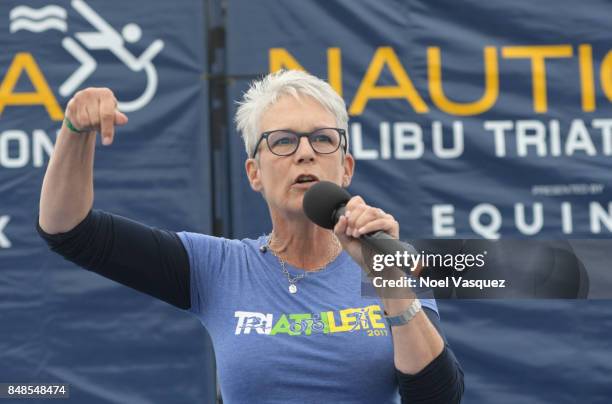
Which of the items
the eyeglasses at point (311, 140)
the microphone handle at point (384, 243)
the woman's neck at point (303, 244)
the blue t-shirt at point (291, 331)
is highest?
the eyeglasses at point (311, 140)

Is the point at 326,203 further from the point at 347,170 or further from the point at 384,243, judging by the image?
the point at 347,170

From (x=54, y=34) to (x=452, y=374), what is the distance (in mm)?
3200

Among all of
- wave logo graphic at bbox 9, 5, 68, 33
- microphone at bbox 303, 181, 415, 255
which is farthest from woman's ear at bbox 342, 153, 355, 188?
wave logo graphic at bbox 9, 5, 68, 33

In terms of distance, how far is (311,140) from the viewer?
7.39ft

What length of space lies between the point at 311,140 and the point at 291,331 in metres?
0.47

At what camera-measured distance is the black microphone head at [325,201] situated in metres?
1.93

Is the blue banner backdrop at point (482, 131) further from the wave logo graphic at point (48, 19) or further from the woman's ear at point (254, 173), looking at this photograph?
the woman's ear at point (254, 173)

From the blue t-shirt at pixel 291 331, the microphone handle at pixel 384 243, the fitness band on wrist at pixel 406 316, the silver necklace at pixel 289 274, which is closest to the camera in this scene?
the microphone handle at pixel 384 243

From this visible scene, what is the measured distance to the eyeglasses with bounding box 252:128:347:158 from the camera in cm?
225

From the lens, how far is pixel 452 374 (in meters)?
1.90

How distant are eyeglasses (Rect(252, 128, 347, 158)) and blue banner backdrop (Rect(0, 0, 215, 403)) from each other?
213 cm

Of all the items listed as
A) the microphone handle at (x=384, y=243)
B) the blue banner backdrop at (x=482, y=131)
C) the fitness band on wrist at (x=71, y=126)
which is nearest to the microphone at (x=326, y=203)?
the microphone handle at (x=384, y=243)

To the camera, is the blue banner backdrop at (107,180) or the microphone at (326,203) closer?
the microphone at (326,203)

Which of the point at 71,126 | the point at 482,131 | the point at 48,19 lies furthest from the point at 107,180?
the point at 71,126
